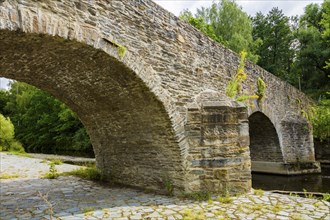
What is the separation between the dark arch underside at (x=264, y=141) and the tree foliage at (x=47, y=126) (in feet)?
38.8

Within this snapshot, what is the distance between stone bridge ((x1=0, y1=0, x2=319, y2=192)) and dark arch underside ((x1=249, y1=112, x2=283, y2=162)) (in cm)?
524

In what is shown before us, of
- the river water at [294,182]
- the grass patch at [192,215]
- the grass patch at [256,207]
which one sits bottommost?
the river water at [294,182]

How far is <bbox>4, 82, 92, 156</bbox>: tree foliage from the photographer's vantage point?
23.0 meters

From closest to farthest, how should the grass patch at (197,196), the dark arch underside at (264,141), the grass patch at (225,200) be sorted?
the grass patch at (225,200), the grass patch at (197,196), the dark arch underside at (264,141)

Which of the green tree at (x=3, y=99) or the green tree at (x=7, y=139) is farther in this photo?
the green tree at (x=3, y=99)

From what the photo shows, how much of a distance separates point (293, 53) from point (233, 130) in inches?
994

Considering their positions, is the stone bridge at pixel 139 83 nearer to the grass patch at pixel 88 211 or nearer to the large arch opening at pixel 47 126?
the grass patch at pixel 88 211

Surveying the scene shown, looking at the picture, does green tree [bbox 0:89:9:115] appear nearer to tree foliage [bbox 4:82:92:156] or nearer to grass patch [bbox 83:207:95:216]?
tree foliage [bbox 4:82:92:156]

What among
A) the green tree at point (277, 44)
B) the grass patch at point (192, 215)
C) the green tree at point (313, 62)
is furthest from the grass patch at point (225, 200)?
the green tree at point (277, 44)

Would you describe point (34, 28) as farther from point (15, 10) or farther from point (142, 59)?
point (142, 59)

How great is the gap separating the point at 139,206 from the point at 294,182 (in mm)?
8909

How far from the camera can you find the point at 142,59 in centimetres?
480

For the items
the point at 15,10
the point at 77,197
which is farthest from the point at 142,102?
the point at 15,10

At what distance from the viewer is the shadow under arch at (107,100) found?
4.01 metres
